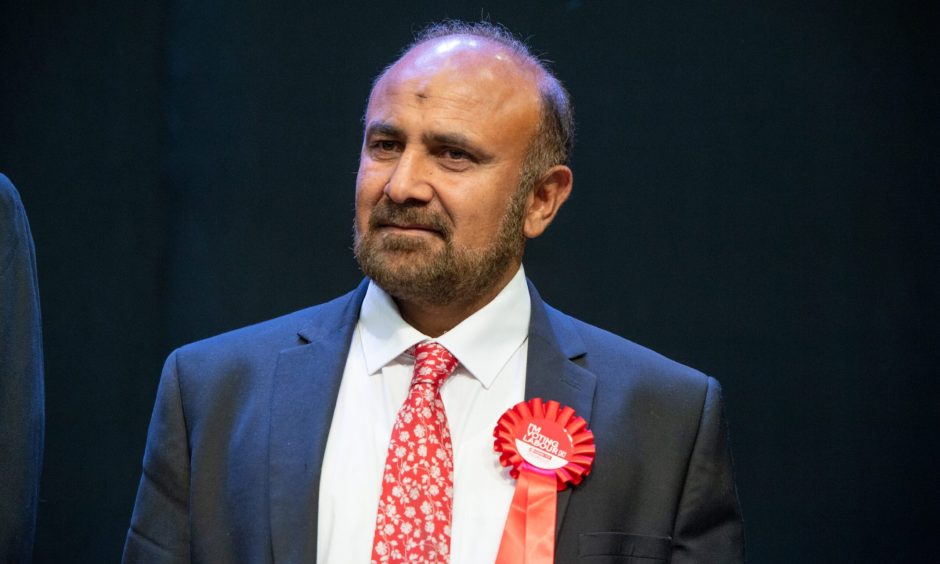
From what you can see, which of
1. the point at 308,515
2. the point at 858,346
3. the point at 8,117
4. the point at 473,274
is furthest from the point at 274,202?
the point at 858,346

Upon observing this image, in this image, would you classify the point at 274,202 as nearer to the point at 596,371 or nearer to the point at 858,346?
the point at 596,371

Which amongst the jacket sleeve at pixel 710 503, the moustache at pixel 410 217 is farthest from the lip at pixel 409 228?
the jacket sleeve at pixel 710 503

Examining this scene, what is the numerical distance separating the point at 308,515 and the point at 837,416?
1.35 m

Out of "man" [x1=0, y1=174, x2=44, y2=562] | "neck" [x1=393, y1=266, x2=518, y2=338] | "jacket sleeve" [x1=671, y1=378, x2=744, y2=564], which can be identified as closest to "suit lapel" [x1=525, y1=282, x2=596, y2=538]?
"neck" [x1=393, y1=266, x2=518, y2=338]

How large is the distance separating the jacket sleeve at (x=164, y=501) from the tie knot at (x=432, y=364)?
0.39 metres

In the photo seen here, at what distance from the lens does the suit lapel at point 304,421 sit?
1.90m

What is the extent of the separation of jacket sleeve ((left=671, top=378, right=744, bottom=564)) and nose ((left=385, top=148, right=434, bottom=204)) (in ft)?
1.96

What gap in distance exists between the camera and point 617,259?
283 centimetres

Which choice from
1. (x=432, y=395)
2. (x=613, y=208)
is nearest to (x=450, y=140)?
(x=432, y=395)

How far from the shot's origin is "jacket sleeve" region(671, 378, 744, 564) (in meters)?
2.08

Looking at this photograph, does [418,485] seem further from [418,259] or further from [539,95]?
[539,95]

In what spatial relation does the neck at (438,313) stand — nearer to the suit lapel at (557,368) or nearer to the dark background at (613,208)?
the suit lapel at (557,368)

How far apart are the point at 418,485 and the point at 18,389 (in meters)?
0.60

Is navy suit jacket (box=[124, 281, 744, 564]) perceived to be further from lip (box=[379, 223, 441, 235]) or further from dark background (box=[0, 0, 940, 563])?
dark background (box=[0, 0, 940, 563])
